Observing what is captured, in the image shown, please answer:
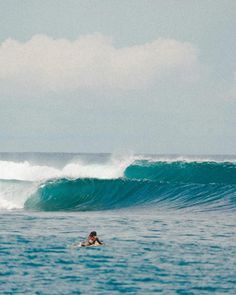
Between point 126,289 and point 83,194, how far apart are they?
2418cm

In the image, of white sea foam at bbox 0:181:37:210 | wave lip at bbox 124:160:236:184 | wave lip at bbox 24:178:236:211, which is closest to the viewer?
wave lip at bbox 24:178:236:211

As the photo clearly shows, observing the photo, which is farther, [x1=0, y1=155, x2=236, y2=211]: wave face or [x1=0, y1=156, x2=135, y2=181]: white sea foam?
[x1=0, y1=156, x2=135, y2=181]: white sea foam

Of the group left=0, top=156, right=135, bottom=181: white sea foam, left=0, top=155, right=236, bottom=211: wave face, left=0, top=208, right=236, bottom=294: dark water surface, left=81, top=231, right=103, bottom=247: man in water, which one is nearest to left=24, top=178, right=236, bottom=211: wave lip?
left=0, top=155, right=236, bottom=211: wave face

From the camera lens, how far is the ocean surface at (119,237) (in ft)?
43.1

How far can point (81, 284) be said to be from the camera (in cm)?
1293

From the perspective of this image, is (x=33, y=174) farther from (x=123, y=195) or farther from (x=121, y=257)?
(x=121, y=257)

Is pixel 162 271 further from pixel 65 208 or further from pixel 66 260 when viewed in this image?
pixel 65 208

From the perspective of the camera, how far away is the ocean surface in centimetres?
1314

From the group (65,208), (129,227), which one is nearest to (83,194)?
(65,208)

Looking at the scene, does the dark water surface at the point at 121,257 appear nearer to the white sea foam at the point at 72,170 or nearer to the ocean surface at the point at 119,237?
the ocean surface at the point at 119,237

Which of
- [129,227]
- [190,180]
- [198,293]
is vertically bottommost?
[198,293]

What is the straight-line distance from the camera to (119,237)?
1906 centimetres

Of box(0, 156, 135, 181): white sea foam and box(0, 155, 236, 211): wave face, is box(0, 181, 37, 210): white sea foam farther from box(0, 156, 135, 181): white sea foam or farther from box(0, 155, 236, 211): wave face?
box(0, 156, 135, 181): white sea foam

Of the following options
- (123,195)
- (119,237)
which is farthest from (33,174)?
(119,237)
